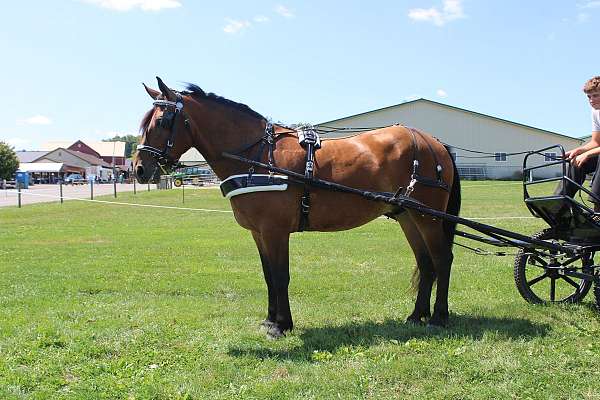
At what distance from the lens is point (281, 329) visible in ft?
18.6

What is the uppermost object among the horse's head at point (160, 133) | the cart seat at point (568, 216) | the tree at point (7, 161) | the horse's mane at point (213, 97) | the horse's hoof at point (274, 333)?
the tree at point (7, 161)

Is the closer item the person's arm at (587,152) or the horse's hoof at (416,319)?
the person's arm at (587,152)

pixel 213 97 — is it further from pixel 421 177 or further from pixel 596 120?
pixel 596 120

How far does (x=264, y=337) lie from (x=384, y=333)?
126cm

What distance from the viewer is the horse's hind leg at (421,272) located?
20.5ft

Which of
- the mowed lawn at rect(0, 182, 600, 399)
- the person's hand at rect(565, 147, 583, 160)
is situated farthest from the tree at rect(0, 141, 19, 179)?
the person's hand at rect(565, 147, 583, 160)

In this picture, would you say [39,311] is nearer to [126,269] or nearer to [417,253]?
[126,269]

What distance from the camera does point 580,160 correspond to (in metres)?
5.84

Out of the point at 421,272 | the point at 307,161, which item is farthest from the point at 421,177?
the point at 307,161

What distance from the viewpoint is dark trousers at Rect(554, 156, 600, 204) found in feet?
18.5

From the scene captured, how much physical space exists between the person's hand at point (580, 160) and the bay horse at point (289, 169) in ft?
4.32

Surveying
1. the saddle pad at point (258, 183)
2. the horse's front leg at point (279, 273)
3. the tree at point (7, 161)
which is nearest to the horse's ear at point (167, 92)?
the saddle pad at point (258, 183)

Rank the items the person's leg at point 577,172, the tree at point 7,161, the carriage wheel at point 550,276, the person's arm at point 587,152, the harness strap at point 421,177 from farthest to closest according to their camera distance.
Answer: the tree at point 7,161 < the carriage wheel at point 550,276 < the harness strap at point 421,177 < the person's leg at point 577,172 < the person's arm at point 587,152

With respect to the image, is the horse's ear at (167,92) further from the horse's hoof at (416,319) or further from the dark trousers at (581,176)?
the dark trousers at (581,176)
